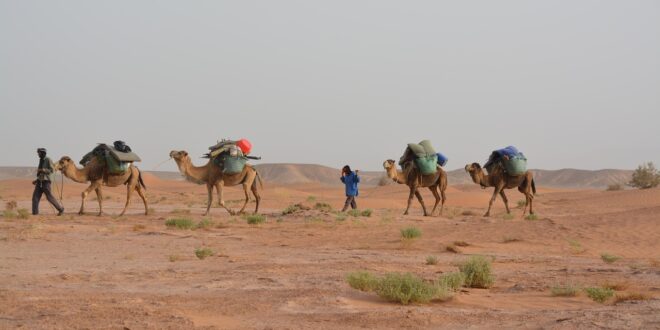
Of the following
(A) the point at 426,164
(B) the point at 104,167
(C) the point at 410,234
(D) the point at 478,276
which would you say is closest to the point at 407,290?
(D) the point at 478,276

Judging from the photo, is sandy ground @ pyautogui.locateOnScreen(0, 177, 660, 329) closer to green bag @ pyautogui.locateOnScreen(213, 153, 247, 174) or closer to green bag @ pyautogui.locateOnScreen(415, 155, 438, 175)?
green bag @ pyautogui.locateOnScreen(213, 153, 247, 174)

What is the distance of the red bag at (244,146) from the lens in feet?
77.2

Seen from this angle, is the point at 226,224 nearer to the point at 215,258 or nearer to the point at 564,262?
the point at 215,258

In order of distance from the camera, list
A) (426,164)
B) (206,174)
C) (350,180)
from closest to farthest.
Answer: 1. (206,174)
2. (426,164)
3. (350,180)

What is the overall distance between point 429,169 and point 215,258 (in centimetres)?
1348

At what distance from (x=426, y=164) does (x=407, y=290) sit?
671 inches

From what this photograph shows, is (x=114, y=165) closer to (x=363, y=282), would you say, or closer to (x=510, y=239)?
(x=510, y=239)

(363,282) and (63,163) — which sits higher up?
(63,163)

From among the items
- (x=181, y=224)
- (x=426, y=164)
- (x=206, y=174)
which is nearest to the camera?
(x=181, y=224)

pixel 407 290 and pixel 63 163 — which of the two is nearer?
pixel 407 290

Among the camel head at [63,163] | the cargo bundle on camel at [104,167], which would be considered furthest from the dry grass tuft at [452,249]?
the camel head at [63,163]

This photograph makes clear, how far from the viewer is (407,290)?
791cm

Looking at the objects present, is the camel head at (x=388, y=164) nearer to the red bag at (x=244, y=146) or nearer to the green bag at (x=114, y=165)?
the red bag at (x=244, y=146)

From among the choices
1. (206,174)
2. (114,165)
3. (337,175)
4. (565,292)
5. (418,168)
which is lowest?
(565,292)
